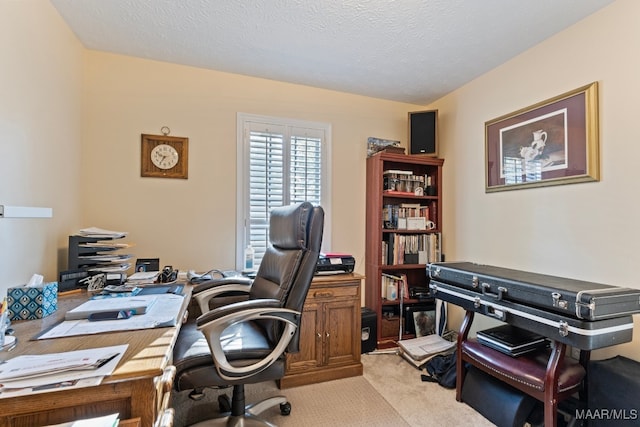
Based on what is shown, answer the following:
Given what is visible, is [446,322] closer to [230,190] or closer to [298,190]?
[298,190]

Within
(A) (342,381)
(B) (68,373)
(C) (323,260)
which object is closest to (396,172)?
(C) (323,260)

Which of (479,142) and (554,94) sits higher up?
(554,94)

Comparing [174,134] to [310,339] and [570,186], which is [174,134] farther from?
[570,186]

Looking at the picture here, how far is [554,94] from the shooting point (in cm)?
202

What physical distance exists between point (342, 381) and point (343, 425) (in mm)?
482

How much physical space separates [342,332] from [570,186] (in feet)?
6.04

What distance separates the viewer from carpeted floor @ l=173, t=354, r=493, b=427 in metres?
1.76

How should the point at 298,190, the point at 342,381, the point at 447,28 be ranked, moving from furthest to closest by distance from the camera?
1. the point at 298,190
2. the point at 342,381
3. the point at 447,28

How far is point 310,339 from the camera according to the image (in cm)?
219

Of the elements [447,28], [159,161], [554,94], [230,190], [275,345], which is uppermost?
[447,28]

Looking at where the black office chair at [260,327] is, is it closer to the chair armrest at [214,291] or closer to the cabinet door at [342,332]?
the chair armrest at [214,291]

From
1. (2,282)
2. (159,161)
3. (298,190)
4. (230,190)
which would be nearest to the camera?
(2,282)

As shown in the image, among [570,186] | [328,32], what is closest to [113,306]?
[328,32]

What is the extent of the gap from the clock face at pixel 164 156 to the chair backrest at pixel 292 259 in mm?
1175
